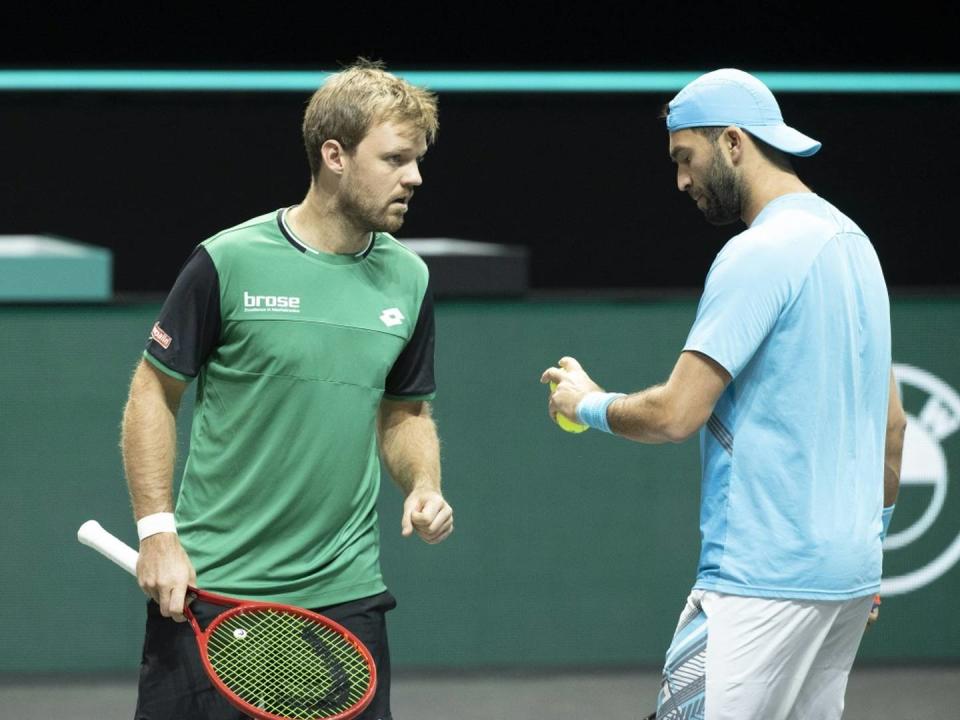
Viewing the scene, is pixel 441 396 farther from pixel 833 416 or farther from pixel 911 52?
pixel 911 52

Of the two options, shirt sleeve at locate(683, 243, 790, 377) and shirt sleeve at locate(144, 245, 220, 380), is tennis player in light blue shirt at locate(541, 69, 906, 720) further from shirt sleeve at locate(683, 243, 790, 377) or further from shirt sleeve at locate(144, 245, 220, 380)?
shirt sleeve at locate(144, 245, 220, 380)

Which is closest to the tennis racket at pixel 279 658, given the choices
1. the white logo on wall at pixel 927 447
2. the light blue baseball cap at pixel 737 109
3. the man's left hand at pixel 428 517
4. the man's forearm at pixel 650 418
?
the man's left hand at pixel 428 517

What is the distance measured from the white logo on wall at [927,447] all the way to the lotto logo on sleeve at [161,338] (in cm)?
303

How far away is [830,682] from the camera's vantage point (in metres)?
2.77

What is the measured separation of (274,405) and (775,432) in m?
0.86

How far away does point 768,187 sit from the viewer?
273 cm

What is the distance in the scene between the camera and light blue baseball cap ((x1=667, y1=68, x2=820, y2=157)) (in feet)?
8.87

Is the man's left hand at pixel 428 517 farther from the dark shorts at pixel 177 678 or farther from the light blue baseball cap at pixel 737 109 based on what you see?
the light blue baseball cap at pixel 737 109

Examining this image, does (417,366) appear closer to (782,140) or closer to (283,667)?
(283,667)

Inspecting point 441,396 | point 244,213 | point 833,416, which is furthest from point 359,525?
point 244,213

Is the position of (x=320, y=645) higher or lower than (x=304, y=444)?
lower

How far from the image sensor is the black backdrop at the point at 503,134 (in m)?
7.96

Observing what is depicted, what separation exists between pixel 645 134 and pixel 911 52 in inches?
56.6

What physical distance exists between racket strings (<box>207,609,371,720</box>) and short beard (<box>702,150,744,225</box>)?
990mm
